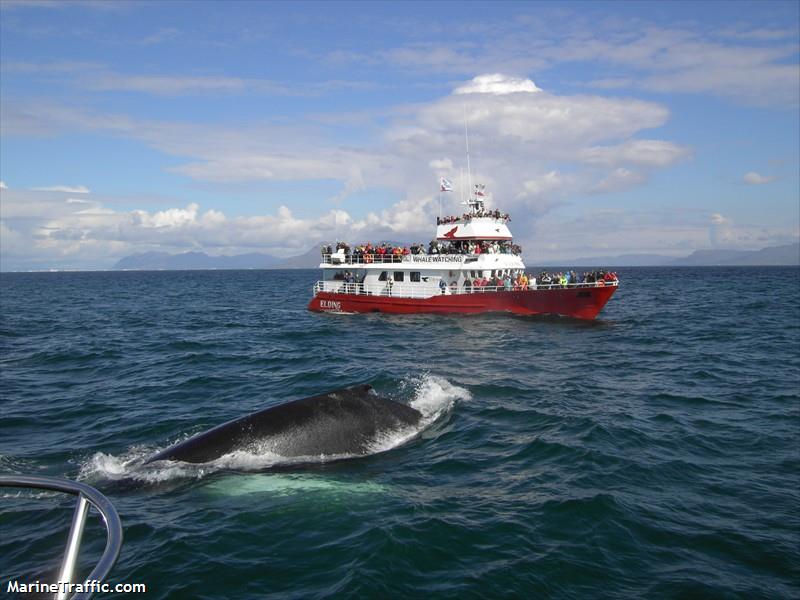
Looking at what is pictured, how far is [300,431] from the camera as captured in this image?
32.4 feet

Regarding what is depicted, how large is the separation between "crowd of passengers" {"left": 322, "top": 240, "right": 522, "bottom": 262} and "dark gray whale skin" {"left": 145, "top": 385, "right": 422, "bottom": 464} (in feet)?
86.0

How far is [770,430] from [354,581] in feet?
35.9

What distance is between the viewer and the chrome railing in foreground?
2918mm

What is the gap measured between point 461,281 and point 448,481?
88.3 ft

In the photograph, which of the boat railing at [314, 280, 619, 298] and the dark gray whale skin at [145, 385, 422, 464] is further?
the boat railing at [314, 280, 619, 298]

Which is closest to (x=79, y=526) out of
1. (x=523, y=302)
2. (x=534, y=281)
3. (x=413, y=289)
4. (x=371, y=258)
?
(x=523, y=302)

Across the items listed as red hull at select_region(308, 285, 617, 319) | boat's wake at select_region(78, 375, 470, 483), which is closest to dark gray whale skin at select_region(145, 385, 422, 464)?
boat's wake at select_region(78, 375, 470, 483)

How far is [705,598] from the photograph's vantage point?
6438mm

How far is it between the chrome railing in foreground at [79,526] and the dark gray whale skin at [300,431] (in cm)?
615

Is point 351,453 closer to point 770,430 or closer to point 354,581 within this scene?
point 354,581

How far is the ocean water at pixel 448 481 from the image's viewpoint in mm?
6895

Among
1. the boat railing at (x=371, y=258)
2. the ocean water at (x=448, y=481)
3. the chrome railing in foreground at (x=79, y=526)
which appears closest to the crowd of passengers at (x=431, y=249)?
the boat railing at (x=371, y=258)

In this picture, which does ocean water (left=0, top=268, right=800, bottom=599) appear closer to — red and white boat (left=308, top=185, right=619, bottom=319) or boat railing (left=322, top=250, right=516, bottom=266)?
red and white boat (left=308, top=185, right=619, bottom=319)

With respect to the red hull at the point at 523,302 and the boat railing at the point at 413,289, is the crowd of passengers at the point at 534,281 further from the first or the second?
the red hull at the point at 523,302
